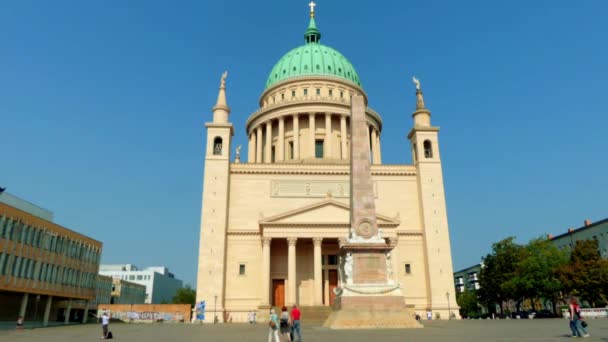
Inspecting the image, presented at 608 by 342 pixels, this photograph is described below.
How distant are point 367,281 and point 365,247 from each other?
1.55 m

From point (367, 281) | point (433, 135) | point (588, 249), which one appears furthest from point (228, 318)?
point (588, 249)

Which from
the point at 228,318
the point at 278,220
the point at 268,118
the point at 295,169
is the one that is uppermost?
the point at 268,118

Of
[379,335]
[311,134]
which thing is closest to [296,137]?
Result: [311,134]

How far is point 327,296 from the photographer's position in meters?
45.8

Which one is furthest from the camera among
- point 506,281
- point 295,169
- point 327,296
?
point 506,281

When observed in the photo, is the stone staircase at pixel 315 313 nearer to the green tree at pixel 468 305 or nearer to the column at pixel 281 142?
the column at pixel 281 142

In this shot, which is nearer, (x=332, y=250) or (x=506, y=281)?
(x=332, y=250)

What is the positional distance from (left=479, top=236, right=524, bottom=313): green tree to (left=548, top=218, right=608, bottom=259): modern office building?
1284cm

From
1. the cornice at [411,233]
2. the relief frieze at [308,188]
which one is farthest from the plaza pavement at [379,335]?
the relief frieze at [308,188]

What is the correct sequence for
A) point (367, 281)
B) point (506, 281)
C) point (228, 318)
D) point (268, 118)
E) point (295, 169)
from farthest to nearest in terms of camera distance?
point (268, 118) → point (506, 281) → point (295, 169) → point (228, 318) → point (367, 281)

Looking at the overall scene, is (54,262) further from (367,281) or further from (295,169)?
(367,281)

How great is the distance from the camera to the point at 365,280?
2039cm

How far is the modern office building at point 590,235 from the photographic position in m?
65.8

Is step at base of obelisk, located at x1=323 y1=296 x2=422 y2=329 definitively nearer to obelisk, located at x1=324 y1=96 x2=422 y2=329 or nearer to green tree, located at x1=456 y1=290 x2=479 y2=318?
obelisk, located at x1=324 y1=96 x2=422 y2=329
